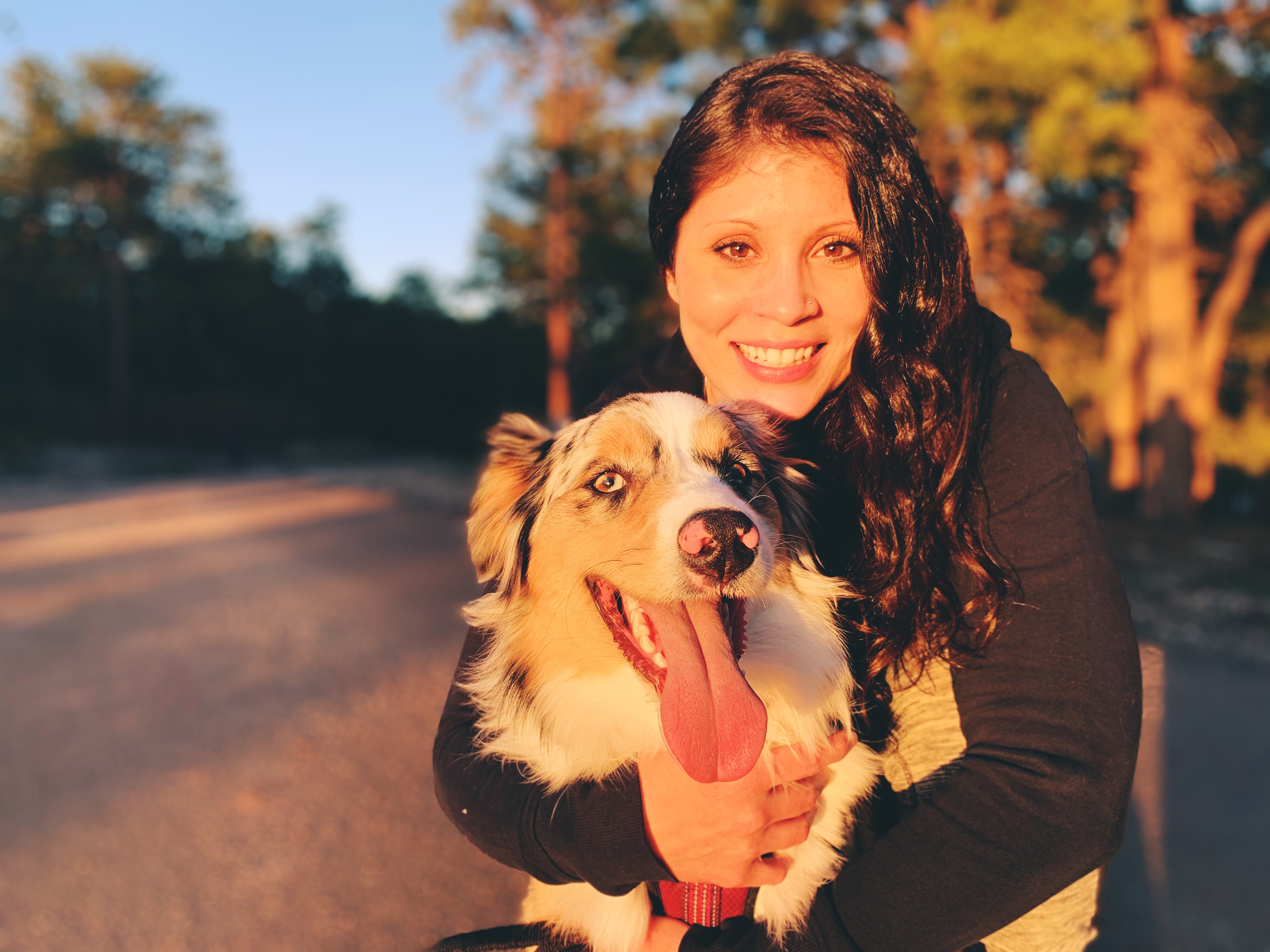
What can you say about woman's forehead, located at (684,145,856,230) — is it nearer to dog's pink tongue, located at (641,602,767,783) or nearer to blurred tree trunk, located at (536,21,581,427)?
dog's pink tongue, located at (641,602,767,783)

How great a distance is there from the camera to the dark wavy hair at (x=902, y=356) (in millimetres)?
1804

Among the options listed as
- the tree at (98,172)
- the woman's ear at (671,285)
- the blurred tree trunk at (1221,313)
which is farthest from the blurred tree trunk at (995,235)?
the tree at (98,172)

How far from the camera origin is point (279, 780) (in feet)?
15.1

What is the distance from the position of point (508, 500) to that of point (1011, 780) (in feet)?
5.05

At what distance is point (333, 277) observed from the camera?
4150 cm

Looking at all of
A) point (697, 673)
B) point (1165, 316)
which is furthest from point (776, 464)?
point (1165, 316)

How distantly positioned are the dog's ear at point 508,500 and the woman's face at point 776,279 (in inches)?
25.8

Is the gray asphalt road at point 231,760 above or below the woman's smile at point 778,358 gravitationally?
below

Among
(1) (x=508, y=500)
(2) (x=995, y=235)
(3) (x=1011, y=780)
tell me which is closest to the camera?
(3) (x=1011, y=780)

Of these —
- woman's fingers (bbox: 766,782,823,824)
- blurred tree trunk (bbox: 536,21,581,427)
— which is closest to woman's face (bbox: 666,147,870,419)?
woman's fingers (bbox: 766,782,823,824)

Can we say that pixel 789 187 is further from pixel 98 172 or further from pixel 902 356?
pixel 98 172

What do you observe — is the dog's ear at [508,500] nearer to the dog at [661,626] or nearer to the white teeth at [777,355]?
the dog at [661,626]

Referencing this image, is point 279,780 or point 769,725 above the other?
point 769,725

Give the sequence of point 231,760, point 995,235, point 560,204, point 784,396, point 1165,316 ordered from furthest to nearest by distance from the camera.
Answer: point 560,204 < point 995,235 < point 1165,316 < point 231,760 < point 784,396
